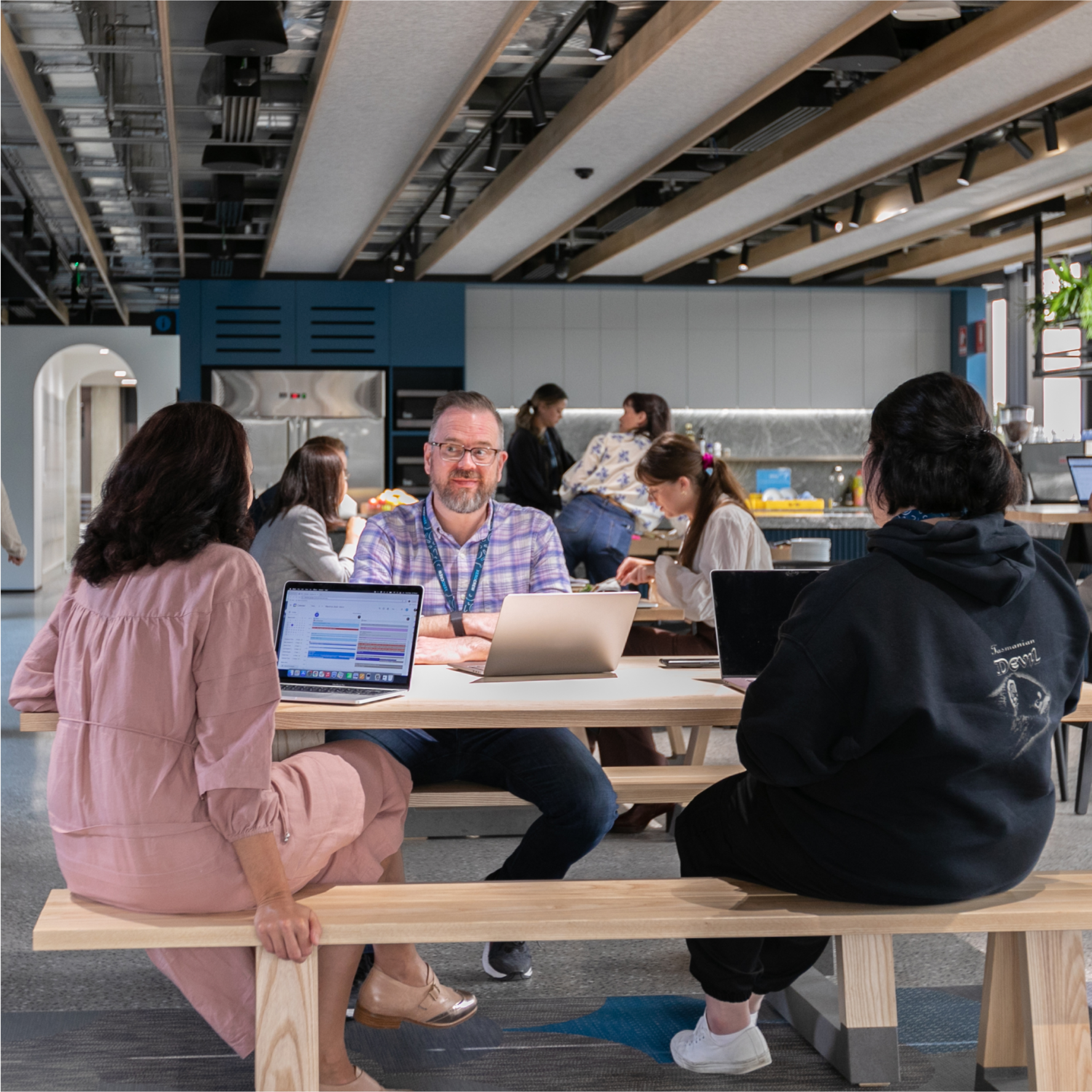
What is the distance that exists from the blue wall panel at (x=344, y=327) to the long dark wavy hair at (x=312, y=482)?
701 cm

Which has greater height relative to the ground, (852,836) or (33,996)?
(852,836)

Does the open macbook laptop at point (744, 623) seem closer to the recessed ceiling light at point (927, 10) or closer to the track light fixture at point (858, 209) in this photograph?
the recessed ceiling light at point (927, 10)

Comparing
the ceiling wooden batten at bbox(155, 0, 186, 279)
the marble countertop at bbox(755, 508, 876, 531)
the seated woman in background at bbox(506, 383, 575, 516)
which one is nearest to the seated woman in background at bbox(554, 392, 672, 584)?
the seated woman in background at bbox(506, 383, 575, 516)

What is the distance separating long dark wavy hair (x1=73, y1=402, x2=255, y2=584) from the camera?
203cm

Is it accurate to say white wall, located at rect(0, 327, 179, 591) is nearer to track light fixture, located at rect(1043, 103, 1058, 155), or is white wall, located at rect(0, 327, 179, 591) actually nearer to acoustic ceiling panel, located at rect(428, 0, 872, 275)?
acoustic ceiling panel, located at rect(428, 0, 872, 275)

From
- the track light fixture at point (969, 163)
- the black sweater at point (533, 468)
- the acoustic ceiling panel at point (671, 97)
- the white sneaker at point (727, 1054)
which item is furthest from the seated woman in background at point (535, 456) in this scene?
the white sneaker at point (727, 1054)

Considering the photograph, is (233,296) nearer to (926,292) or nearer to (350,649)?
(926,292)

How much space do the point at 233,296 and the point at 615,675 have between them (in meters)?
9.69

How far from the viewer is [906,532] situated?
6.62 ft

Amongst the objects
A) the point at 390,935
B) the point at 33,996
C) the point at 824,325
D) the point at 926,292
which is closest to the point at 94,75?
the point at 33,996

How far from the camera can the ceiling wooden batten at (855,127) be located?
5027 mm

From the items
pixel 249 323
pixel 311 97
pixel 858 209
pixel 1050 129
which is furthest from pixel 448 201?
pixel 249 323

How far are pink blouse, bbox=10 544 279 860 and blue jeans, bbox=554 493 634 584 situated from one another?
409cm

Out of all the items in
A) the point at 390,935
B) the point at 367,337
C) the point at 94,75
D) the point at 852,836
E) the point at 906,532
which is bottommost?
the point at 390,935
